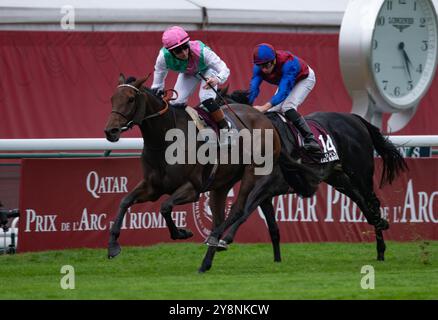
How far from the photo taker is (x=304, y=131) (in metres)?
11.1

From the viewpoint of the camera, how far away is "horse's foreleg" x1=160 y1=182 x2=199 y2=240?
380 inches

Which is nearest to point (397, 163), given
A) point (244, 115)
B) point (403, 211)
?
point (403, 211)

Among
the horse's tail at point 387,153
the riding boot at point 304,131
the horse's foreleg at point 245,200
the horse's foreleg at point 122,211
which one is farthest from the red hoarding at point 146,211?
the horse's foreleg at point 122,211

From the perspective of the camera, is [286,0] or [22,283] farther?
[286,0]

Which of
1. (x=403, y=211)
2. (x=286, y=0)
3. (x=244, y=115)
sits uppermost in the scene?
(x=286, y=0)

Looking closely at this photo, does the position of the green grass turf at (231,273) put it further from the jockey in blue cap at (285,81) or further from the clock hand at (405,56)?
the clock hand at (405,56)

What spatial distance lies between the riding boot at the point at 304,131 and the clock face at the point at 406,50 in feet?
3.91

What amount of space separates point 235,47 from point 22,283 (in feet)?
22.7

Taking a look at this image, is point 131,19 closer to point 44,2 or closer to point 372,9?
point 44,2

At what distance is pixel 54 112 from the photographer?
574 inches

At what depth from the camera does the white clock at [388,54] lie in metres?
11.4

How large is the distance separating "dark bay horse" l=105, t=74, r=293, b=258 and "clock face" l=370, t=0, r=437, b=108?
7.35ft

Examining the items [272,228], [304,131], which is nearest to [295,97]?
[304,131]

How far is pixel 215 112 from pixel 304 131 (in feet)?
4.11
